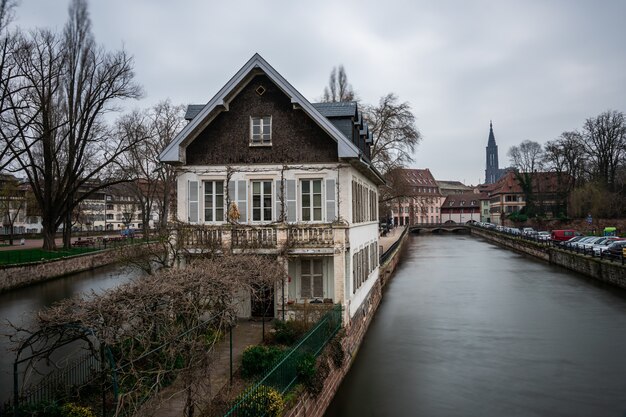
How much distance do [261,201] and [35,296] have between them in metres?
20.0

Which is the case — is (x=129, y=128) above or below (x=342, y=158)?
above

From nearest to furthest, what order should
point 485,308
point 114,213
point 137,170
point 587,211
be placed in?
point 485,308, point 137,170, point 587,211, point 114,213

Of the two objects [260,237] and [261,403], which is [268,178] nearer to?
[260,237]

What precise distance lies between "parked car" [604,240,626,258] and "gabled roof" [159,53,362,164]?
84.2ft

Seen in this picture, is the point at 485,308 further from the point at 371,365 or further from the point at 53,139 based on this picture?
the point at 53,139

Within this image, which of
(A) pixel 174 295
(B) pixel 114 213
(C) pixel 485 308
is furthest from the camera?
(B) pixel 114 213

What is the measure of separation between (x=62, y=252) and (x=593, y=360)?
3941 cm

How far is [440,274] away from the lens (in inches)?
1610

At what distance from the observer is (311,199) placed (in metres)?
18.0

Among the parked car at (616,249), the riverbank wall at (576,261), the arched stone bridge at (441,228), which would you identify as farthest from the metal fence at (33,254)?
the arched stone bridge at (441,228)

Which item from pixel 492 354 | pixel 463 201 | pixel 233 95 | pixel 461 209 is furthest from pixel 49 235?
pixel 463 201

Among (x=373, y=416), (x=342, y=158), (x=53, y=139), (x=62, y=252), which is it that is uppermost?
(x=53, y=139)

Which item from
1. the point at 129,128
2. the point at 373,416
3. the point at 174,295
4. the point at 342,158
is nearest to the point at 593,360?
the point at 373,416

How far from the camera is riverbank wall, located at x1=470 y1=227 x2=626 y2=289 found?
3262cm
